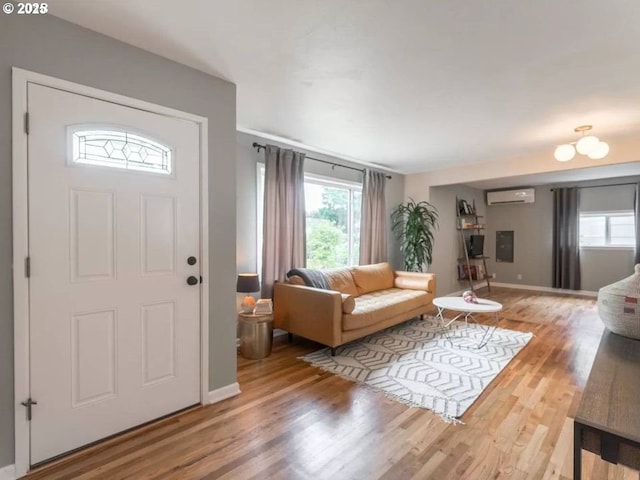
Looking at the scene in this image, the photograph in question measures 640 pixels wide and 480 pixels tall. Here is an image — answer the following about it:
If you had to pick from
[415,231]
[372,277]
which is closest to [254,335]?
[372,277]

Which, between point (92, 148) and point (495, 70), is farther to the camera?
point (495, 70)

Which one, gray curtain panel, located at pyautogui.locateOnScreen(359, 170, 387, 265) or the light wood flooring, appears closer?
the light wood flooring

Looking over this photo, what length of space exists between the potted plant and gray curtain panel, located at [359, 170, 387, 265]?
41 centimetres

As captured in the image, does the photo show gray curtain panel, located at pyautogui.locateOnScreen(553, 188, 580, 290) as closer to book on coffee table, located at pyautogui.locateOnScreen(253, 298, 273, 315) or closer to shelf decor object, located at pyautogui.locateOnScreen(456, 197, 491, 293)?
shelf decor object, located at pyautogui.locateOnScreen(456, 197, 491, 293)

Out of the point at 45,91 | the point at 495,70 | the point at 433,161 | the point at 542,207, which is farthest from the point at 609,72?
the point at 542,207

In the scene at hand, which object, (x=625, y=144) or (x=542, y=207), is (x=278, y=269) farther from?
(x=542, y=207)

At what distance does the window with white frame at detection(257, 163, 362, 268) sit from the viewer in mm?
4402

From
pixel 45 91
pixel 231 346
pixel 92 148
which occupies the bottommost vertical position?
pixel 231 346

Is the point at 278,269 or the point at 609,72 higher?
the point at 609,72

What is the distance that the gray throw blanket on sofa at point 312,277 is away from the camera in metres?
3.64

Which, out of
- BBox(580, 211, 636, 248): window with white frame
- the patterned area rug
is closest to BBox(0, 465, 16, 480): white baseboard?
the patterned area rug

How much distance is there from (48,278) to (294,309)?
2.20 metres

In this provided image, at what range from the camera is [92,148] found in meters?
1.87

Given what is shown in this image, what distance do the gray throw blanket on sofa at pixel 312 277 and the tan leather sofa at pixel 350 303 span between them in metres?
0.07
